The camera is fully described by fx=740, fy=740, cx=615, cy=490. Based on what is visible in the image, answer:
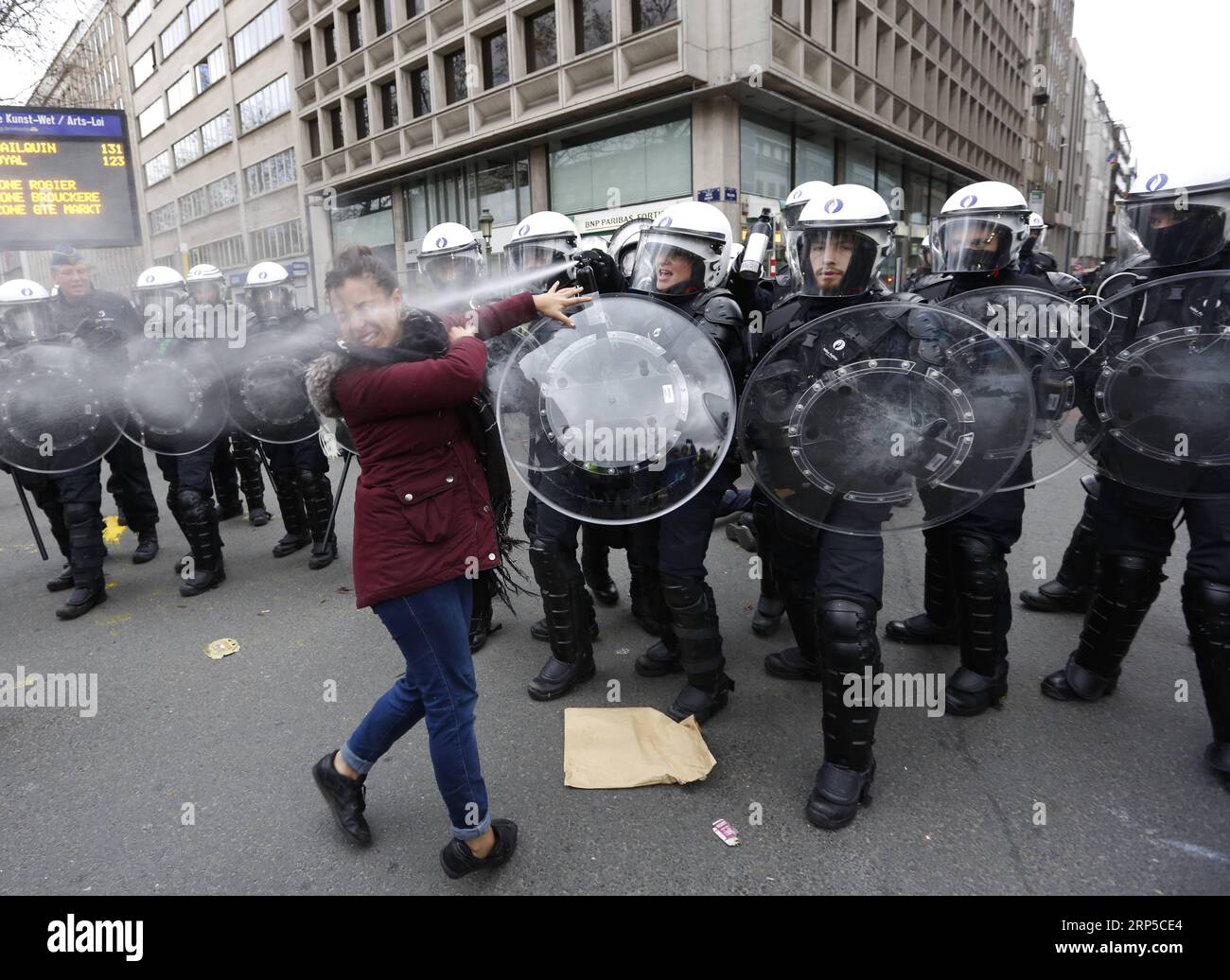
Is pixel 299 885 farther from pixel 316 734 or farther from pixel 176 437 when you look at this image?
pixel 176 437

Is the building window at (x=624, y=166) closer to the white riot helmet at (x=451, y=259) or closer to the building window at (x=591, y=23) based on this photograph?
the building window at (x=591, y=23)

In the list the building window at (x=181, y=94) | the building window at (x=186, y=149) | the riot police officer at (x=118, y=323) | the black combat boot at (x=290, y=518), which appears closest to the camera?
the riot police officer at (x=118, y=323)

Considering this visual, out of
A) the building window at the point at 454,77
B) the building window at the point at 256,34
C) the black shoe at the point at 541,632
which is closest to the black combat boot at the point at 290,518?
the black shoe at the point at 541,632

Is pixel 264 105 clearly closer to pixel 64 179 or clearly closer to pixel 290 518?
pixel 64 179

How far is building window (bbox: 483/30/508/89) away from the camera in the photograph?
18.7 m

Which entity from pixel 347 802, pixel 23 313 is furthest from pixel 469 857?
pixel 23 313

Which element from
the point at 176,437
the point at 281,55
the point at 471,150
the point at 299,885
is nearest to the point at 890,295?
the point at 299,885

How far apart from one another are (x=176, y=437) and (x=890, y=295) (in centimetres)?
414

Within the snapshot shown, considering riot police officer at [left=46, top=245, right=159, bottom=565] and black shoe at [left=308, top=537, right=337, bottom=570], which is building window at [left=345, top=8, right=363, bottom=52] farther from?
black shoe at [left=308, top=537, right=337, bottom=570]

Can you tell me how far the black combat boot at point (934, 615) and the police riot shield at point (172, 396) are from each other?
160 inches

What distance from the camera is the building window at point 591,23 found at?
53.2 ft

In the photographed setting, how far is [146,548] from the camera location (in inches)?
209

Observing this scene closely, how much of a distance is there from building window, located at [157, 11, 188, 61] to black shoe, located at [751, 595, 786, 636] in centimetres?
3998
